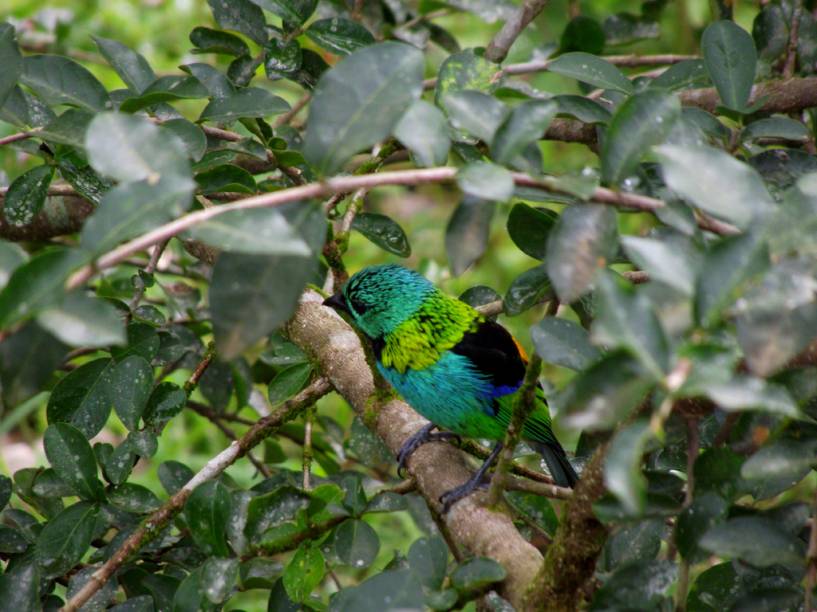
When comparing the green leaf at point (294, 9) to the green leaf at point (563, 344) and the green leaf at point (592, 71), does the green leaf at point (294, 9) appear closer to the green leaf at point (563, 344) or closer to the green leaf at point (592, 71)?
the green leaf at point (592, 71)

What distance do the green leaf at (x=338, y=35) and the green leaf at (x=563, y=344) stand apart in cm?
136

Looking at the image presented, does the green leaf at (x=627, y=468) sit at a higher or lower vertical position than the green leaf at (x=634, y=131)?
lower

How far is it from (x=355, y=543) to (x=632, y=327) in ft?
3.65

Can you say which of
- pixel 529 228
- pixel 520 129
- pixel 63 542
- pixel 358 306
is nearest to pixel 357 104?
pixel 520 129

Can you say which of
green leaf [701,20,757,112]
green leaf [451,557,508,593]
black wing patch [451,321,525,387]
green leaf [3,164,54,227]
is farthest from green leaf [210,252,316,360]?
black wing patch [451,321,525,387]

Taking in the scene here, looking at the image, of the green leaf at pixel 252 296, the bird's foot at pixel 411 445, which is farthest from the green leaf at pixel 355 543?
the green leaf at pixel 252 296

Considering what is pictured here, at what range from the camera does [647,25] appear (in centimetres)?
374

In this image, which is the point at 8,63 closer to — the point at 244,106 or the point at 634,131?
the point at 244,106

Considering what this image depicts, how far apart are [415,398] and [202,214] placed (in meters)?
1.88

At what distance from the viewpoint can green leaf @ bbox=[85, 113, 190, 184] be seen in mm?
1465

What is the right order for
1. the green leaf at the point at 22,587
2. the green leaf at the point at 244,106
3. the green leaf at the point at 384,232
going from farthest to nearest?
1. the green leaf at the point at 384,232
2. the green leaf at the point at 244,106
3. the green leaf at the point at 22,587

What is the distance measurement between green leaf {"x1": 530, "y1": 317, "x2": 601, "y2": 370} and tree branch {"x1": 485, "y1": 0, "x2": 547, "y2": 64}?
1481mm

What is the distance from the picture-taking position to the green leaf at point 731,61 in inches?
87.0

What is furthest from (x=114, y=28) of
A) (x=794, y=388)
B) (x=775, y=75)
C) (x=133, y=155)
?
(x=794, y=388)
